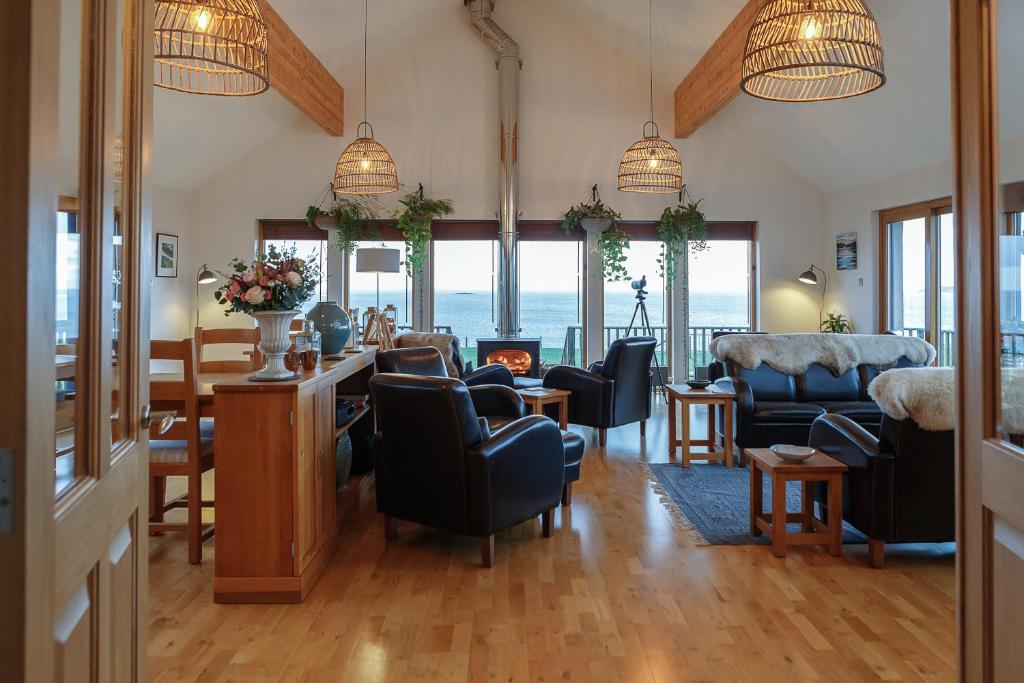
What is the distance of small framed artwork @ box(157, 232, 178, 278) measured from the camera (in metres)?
7.46

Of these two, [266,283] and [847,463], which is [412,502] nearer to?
[266,283]

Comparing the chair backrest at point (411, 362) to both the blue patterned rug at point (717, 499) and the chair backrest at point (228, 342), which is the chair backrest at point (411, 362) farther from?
the blue patterned rug at point (717, 499)

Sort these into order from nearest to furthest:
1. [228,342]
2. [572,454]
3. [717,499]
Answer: [572,454] < [717,499] < [228,342]

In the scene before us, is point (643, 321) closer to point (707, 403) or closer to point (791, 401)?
point (791, 401)

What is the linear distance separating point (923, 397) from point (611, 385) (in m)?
2.86

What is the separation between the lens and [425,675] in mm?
2201

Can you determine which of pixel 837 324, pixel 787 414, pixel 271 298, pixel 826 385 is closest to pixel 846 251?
pixel 837 324

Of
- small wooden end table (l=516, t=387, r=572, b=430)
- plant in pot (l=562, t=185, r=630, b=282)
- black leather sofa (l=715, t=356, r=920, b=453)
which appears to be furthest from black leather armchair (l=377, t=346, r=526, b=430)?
plant in pot (l=562, t=185, r=630, b=282)

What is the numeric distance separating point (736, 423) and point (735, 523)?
1.41 meters

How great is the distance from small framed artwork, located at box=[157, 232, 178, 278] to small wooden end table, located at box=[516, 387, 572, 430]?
14.9 feet

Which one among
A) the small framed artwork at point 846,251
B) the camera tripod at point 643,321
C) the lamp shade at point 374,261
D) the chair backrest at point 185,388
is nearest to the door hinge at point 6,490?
the chair backrest at point 185,388

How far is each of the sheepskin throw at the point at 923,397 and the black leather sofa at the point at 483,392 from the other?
1.58 m

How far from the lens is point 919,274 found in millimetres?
6965

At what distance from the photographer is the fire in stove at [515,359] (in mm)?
7859
